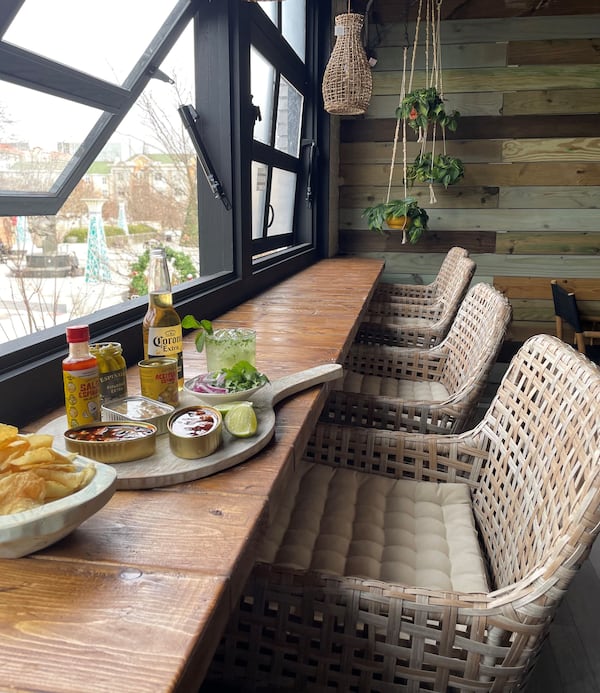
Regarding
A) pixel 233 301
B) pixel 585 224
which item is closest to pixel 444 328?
pixel 233 301

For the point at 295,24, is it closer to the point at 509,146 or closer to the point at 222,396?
the point at 509,146

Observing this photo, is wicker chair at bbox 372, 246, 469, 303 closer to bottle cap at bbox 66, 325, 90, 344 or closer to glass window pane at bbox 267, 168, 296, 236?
glass window pane at bbox 267, 168, 296, 236

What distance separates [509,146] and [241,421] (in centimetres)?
379

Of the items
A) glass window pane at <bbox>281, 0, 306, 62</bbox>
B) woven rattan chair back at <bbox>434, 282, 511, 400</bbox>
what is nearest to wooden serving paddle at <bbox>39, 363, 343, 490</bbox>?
woven rattan chair back at <bbox>434, 282, 511, 400</bbox>

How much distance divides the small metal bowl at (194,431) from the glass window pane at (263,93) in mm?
2303

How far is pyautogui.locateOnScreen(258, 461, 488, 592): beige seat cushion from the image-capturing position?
1.14m

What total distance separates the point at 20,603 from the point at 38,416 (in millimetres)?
579

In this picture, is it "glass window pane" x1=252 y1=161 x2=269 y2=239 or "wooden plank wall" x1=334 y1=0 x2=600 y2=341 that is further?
"wooden plank wall" x1=334 y1=0 x2=600 y2=341

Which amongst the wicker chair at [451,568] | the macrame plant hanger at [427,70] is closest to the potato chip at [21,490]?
the wicker chair at [451,568]

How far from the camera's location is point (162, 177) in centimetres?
199

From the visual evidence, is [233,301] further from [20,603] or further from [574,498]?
[20,603]

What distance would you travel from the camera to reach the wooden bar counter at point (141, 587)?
51 cm

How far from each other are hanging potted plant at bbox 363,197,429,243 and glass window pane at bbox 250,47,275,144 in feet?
3.54

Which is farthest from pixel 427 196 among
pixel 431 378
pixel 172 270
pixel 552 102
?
pixel 172 270
